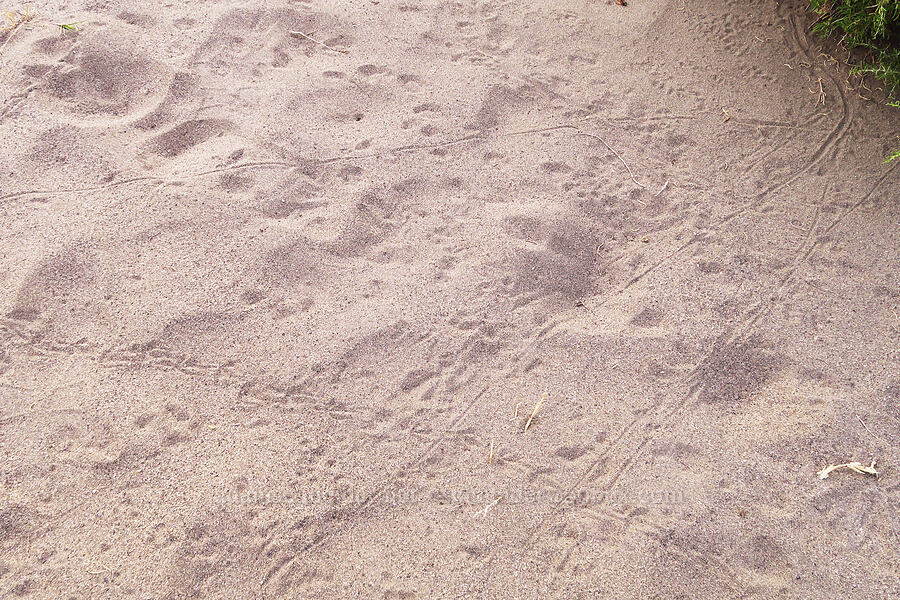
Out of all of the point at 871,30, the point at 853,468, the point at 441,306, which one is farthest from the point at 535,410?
the point at 871,30

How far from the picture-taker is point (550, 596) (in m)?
1.89

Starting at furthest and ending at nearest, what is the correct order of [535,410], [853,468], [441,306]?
[441,306]
[535,410]
[853,468]

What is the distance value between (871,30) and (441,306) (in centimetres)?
249

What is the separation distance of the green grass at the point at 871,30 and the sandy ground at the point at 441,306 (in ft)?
0.40

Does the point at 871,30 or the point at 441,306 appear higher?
the point at 871,30

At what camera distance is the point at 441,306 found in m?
2.54

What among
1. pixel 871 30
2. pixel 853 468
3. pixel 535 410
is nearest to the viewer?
pixel 853 468

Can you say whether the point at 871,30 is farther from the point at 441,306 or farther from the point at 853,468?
the point at 441,306

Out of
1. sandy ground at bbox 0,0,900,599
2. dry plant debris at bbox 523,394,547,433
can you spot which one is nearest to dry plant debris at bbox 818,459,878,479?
sandy ground at bbox 0,0,900,599

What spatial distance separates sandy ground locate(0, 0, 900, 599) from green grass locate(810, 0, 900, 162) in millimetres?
122

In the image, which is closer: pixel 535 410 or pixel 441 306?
pixel 535 410

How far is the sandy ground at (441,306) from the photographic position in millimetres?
1994

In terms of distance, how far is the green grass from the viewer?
290cm

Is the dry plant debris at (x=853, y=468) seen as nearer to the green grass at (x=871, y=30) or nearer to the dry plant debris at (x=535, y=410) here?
the dry plant debris at (x=535, y=410)
